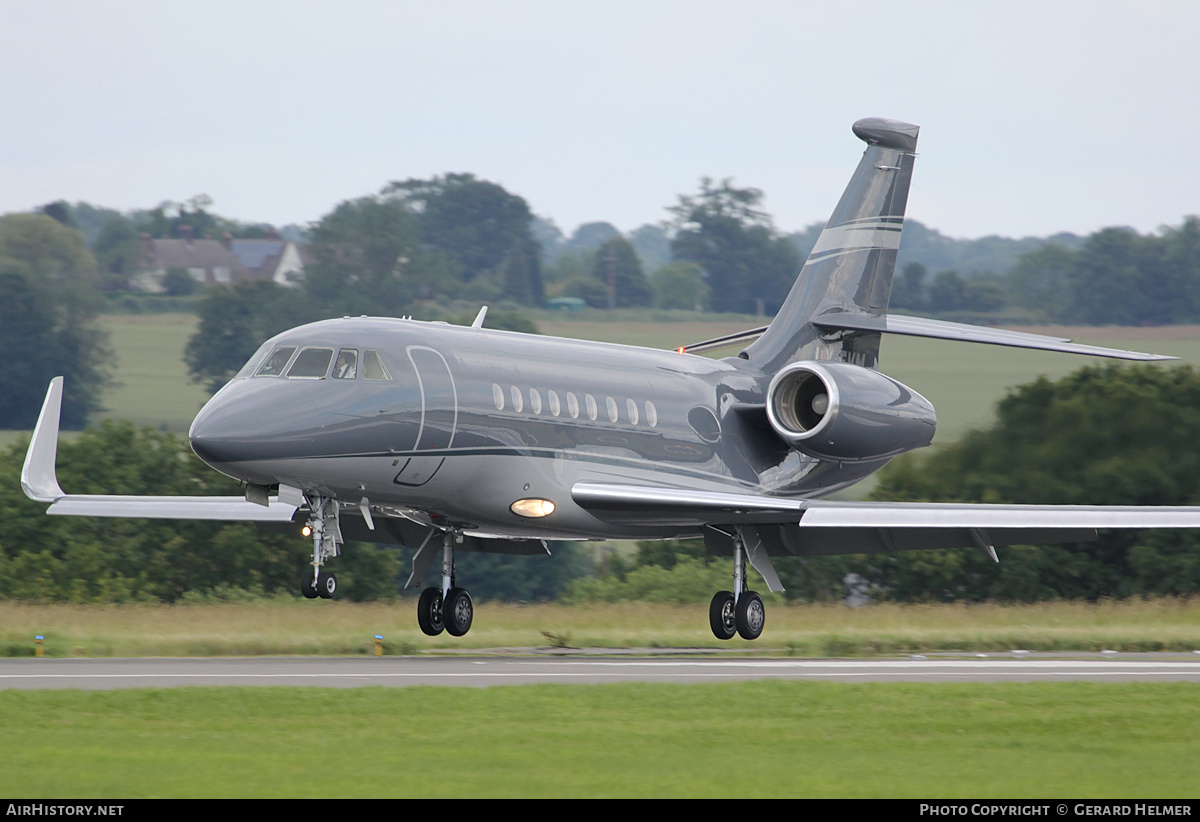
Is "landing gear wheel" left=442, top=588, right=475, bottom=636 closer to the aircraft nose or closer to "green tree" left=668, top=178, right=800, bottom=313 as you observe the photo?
the aircraft nose

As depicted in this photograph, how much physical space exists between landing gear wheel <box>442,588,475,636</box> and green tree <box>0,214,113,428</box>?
39838mm

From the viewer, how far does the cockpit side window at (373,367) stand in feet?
58.7

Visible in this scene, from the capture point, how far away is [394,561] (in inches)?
1345

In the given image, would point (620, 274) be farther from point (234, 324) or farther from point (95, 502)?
point (95, 502)

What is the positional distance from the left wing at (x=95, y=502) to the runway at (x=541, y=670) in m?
2.63

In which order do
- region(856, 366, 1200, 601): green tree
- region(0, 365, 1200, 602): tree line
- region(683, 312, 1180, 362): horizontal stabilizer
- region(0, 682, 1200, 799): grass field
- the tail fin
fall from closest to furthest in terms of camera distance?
region(0, 682, 1200, 799): grass field
region(683, 312, 1180, 362): horizontal stabilizer
the tail fin
region(856, 366, 1200, 601): green tree
region(0, 365, 1200, 602): tree line

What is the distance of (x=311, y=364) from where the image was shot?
1778 centimetres

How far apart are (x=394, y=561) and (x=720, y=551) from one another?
13114 mm

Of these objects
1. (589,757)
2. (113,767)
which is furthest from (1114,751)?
(113,767)

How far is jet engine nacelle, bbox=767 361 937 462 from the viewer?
69.5 feet

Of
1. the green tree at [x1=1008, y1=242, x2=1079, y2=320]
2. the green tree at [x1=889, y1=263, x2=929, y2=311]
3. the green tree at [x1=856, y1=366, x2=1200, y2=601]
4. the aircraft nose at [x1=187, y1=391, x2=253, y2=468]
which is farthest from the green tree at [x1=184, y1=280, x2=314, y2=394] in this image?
the aircraft nose at [x1=187, y1=391, x2=253, y2=468]

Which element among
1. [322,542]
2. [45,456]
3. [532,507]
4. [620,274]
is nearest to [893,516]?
[532,507]

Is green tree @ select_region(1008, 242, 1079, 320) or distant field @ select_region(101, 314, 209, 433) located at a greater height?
green tree @ select_region(1008, 242, 1079, 320)

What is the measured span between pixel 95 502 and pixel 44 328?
40.9 meters
